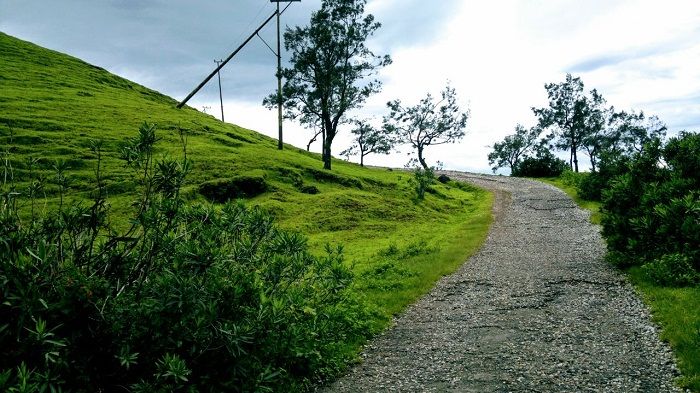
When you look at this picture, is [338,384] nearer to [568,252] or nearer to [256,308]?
[256,308]

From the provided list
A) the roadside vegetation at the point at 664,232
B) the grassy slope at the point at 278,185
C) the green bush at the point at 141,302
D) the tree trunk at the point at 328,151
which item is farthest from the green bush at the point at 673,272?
the tree trunk at the point at 328,151

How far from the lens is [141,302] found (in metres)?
7.04

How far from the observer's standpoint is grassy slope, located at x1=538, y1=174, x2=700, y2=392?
31.6 feet

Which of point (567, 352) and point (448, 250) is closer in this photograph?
point (567, 352)

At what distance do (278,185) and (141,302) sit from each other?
1419 inches

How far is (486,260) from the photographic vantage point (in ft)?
73.2

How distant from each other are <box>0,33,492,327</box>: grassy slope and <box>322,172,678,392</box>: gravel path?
1.69m

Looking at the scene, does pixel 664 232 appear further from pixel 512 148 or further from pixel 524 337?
pixel 512 148

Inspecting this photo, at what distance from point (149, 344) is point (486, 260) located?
17.7 meters

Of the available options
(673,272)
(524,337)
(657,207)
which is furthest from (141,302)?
(657,207)

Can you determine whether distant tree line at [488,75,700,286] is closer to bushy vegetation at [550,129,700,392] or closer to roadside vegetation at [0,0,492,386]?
bushy vegetation at [550,129,700,392]

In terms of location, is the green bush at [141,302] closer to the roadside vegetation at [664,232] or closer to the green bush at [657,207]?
the roadside vegetation at [664,232]

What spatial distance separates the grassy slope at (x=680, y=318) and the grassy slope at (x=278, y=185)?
7027mm

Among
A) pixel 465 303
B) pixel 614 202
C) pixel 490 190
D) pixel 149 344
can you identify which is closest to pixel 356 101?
pixel 490 190
